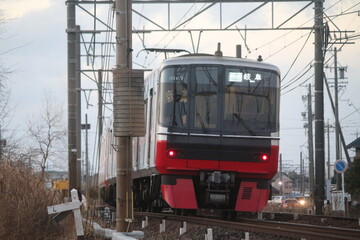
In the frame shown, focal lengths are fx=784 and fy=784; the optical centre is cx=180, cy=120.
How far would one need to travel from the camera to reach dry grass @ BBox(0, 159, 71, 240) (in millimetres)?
13039

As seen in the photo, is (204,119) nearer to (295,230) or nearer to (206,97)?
(206,97)

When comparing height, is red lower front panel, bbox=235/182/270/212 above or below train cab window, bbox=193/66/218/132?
below

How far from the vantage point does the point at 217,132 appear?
1614 centimetres

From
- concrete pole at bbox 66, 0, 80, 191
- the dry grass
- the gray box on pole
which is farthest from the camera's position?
concrete pole at bbox 66, 0, 80, 191

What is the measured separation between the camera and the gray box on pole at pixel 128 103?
12.4 metres

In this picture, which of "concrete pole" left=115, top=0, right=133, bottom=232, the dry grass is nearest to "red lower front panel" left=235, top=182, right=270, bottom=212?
the dry grass

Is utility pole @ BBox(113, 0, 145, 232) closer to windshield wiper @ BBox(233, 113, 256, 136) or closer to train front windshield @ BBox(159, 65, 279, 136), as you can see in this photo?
train front windshield @ BBox(159, 65, 279, 136)

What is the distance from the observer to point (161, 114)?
16.3 metres

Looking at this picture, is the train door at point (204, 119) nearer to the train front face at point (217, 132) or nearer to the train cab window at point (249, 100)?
the train front face at point (217, 132)

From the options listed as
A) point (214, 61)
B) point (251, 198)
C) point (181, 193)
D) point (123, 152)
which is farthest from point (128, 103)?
point (251, 198)

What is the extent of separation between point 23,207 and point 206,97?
485cm

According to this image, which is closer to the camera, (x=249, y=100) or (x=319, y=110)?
(x=249, y=100)

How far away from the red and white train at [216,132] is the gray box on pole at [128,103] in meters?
3.60

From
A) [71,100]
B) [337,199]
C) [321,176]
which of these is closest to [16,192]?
[71,100]
